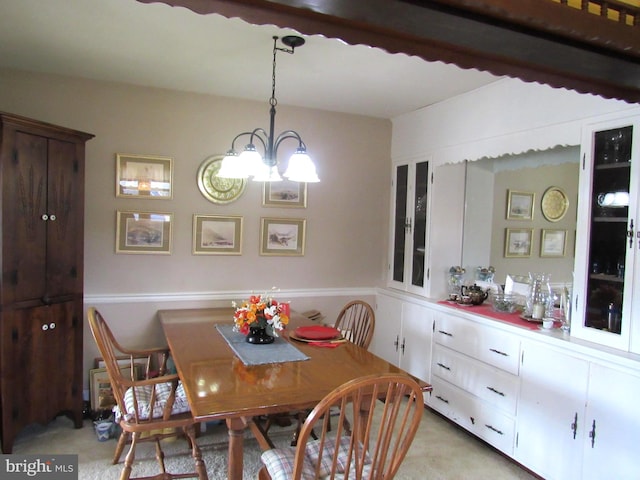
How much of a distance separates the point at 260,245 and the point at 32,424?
6.47ft

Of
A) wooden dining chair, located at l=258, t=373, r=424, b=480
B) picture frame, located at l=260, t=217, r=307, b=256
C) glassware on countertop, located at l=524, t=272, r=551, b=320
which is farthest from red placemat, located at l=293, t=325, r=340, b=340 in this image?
glassware on countertop, located at l=524, t=272, r=551, b=320

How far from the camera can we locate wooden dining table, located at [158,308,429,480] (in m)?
1.72

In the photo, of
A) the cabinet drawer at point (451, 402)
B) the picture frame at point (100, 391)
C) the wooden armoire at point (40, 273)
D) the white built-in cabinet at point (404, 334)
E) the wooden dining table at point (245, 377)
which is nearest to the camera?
the wooden dining table at point (245, 377)

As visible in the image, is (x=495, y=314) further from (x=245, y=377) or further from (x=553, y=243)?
(x=245, y=377)

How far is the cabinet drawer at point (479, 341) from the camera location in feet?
8.77

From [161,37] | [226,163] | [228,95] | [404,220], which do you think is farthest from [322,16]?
[404,220]

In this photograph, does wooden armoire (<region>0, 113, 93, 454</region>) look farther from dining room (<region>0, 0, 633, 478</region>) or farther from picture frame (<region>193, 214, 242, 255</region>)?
picture frame (<region>193, 214, 242, 255</region>)

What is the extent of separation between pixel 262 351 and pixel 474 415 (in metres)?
1.55

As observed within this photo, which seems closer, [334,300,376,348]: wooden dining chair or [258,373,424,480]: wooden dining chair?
[258,373,424,480]: wooden dining chair

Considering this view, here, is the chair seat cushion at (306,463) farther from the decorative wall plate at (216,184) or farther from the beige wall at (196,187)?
the decorative wall plate at (216,184)

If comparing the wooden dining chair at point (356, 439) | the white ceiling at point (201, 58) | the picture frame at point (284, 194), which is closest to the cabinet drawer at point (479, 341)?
the wooden dining chair at point (356, 439)

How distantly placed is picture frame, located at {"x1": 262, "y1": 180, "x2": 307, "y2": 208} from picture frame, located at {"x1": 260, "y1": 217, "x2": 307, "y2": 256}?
130 mm

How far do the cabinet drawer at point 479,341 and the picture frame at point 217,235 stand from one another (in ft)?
5.63

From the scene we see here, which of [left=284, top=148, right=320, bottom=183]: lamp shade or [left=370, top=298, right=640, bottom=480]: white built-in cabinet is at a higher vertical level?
[left=284, top=148, right=320, bottom=183]: lamp shade
